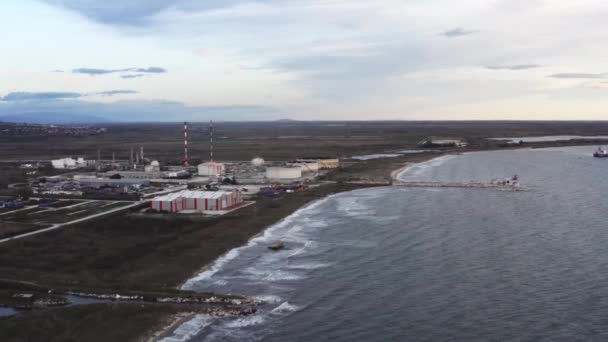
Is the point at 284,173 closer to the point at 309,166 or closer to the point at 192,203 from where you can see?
the point at 309,166

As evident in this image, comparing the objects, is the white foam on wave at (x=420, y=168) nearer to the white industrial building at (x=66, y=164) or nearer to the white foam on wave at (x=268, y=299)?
the white foam on wave at (x=268, y=299)

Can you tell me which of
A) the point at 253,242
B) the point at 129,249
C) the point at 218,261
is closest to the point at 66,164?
the point at 129,249

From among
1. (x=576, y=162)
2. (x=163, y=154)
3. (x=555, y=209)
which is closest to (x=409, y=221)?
(x=555, y=209)

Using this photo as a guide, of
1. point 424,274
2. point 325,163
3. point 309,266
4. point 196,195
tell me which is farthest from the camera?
point 325,163

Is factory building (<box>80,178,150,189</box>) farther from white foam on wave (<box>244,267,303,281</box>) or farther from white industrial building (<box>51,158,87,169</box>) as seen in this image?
white foam on wave (<box>244,267,303,281</box>)

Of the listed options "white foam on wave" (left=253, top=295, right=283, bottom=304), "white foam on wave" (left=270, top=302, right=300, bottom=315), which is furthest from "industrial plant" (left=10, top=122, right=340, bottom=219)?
"white foam on wave" (left=270, top=302, right=300, bottom=315)

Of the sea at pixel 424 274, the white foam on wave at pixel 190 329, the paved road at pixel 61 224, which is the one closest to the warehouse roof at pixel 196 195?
the paved road at pixel 61 224
